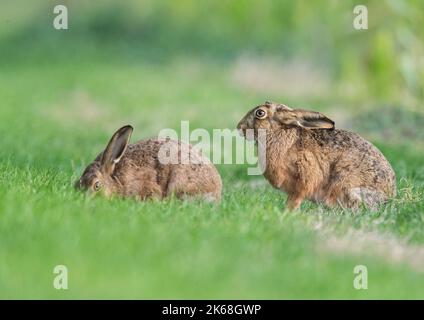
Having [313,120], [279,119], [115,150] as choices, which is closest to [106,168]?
[115,150]

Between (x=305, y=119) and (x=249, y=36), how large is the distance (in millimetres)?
20897

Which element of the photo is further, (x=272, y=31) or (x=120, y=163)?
(x=272, y=31)

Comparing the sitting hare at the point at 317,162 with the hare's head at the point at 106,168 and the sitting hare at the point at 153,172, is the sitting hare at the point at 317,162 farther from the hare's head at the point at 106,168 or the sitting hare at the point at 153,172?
the hare's head at the point at 106,168

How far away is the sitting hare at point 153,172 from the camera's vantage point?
31.1 ft

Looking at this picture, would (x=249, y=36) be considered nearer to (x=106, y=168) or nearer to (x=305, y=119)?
(x=305, y=119)

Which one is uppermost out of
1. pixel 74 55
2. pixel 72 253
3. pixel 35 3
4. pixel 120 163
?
pixel 35 3

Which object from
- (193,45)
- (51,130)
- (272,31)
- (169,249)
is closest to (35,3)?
(193,45)

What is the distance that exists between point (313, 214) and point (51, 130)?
343 inches

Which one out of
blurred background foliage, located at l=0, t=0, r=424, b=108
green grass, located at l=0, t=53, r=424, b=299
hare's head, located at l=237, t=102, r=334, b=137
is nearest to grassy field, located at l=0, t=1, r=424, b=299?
green grass, located at l=0, t=53, r=424, b=299

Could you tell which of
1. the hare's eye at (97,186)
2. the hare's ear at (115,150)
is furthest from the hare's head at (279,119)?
the hare's eye at (97,186)

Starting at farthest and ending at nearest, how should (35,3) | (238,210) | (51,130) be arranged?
(35,3)
(51,130)
(238,210)

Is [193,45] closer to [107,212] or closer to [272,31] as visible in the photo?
[272,31]

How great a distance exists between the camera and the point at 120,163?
31.8 ft

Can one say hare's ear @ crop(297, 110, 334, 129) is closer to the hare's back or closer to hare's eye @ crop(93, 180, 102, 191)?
the hare's back
